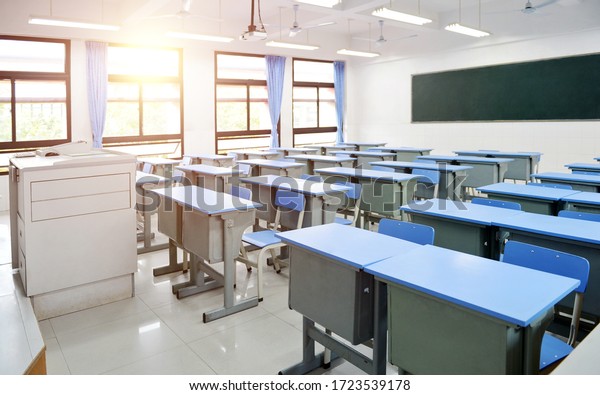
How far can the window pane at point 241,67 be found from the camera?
10.1 metres

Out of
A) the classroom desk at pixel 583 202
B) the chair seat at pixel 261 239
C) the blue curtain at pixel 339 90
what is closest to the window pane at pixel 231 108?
the blue curtain at pixel 339 90

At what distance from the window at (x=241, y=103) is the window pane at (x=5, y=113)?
3960mm

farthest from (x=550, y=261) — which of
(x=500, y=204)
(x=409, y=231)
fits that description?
(x=500, y=204)

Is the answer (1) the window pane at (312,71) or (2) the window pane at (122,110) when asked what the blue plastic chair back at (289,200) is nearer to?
(2) the window pane at (122,110)

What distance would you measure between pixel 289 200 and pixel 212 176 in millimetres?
2033

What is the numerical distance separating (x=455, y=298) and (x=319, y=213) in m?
2.59

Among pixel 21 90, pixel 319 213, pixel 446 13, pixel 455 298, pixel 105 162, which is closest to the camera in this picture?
pixel 455 298

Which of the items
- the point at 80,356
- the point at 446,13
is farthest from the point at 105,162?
the point at 446,13

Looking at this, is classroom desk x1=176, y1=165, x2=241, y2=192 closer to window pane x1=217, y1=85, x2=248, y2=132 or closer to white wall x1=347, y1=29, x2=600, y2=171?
window pane x1=217, y1=85, x2=248, y2=132

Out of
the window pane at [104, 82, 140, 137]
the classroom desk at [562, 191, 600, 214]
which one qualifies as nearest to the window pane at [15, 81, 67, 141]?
the window pane at [104, 82, 140, 137]

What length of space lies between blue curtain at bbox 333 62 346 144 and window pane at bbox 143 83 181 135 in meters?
4.49

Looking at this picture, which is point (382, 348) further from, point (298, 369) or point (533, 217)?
point (533, 217)

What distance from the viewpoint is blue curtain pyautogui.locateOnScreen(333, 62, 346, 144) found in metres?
12.1

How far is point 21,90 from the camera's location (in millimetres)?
7738
